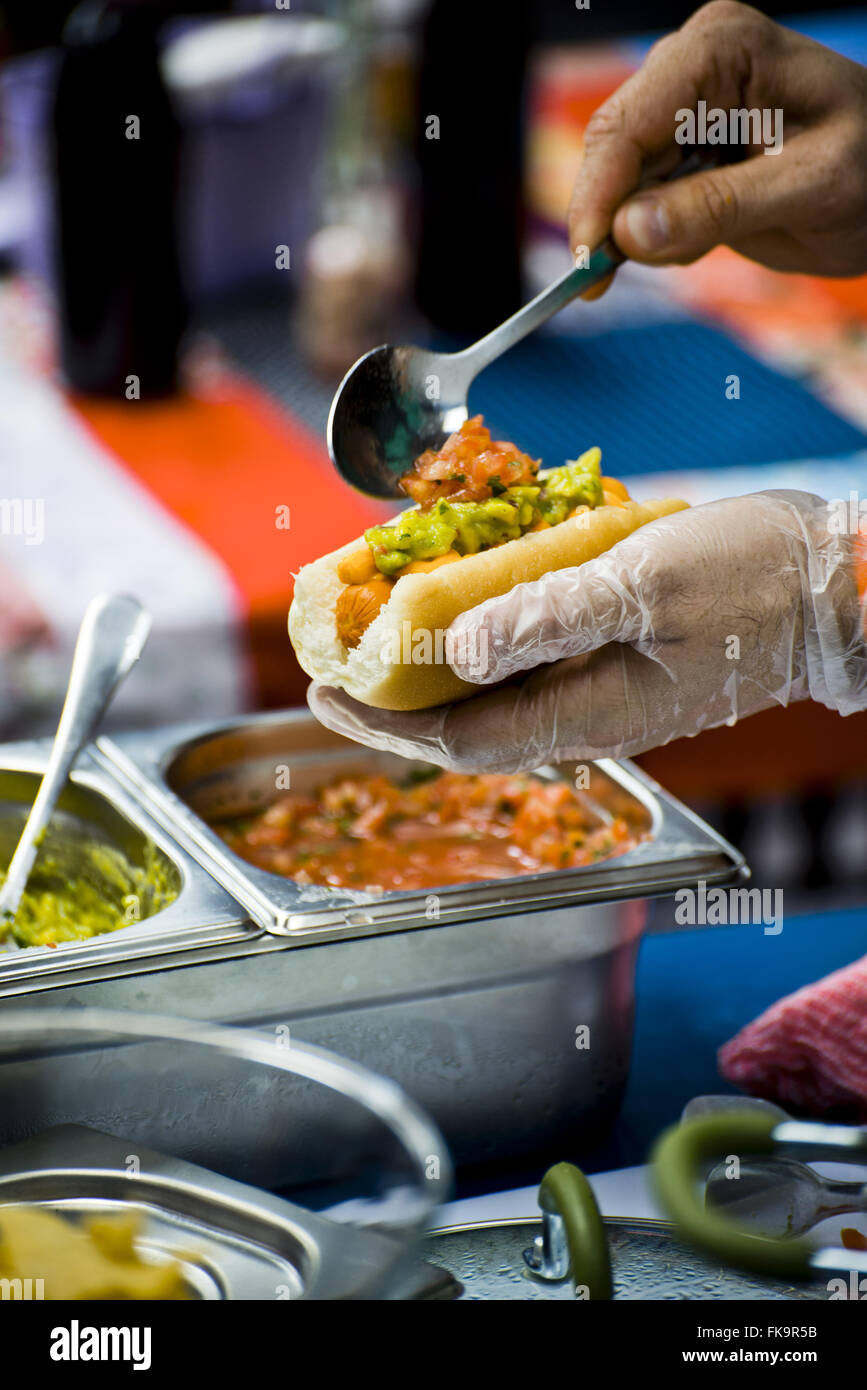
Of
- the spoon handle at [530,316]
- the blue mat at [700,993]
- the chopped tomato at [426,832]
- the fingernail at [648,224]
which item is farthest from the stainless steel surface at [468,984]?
the fingernail at [648,224]

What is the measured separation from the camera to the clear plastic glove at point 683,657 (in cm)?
189

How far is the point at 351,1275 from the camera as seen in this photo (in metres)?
1.17

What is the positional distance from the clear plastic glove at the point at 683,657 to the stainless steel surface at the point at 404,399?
12.2 inches

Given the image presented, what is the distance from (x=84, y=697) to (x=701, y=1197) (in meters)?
1.12

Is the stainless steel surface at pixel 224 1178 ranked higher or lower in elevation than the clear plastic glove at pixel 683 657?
lower

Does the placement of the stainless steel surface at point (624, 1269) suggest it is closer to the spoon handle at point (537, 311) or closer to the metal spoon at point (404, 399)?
the metal spoon at point (404, 399)

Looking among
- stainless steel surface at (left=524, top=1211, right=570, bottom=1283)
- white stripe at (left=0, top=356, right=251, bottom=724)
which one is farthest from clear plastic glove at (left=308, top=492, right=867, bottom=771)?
white stripe at (left=0, top=356, right=251, bottom=724)

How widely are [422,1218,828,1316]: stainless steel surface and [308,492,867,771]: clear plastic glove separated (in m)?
0.58

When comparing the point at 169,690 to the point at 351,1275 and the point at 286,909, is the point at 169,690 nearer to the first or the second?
the point at 286,909

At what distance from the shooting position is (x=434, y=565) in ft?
6.35

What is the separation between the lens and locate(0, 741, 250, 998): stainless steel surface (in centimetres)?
173
